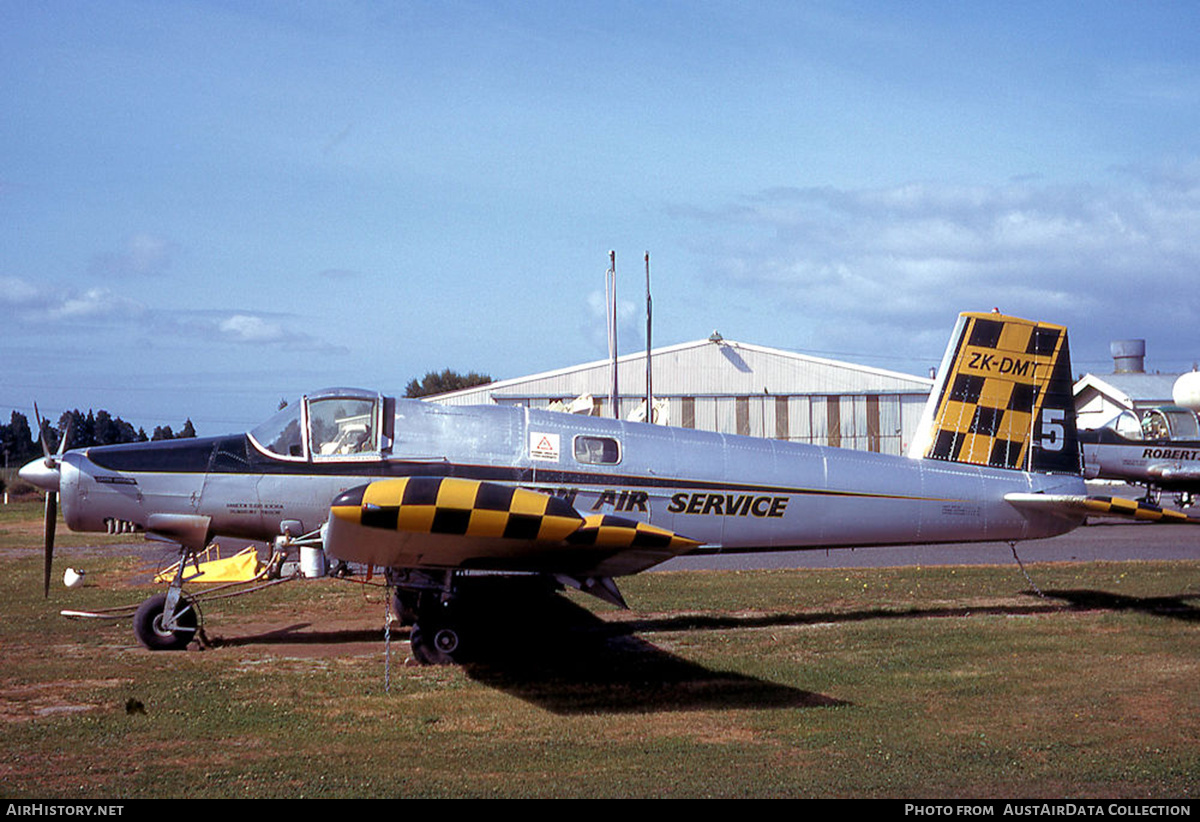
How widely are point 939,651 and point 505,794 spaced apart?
18.0 feet

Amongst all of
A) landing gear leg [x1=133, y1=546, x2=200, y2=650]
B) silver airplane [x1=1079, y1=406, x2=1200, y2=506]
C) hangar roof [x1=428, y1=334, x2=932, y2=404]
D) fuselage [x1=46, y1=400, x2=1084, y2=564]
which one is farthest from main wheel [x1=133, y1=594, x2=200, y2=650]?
hangar roof [x1=428, y1=334, x2=932, y2=404]

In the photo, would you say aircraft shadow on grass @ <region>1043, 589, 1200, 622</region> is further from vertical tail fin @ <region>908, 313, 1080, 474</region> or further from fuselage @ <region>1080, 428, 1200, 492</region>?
fuselage @ <region>1080, 428, 1200, 492</region>

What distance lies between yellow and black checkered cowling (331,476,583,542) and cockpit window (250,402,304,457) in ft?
10.3

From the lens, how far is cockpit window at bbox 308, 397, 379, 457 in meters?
9.72

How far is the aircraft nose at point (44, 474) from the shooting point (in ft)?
31.8

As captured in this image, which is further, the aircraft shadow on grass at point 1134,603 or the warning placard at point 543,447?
the aircraft shadow on grass at point 1134,603

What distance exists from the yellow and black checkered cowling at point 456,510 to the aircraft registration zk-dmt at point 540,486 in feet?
3.33

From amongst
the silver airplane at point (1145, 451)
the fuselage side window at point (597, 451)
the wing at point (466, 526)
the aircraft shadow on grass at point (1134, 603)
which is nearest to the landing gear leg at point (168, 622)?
the wing at point (466, 526)

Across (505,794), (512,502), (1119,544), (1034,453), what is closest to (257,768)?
(505,794)

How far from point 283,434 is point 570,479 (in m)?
2.84

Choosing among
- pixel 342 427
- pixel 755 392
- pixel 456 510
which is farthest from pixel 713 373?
pixel 456 510

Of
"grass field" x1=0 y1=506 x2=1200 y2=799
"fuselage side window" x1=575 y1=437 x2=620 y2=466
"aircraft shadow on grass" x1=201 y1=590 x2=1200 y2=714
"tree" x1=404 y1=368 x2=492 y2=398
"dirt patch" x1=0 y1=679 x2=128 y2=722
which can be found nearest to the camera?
"grass field" x1=0 y1=506 x2=1200 y2=799

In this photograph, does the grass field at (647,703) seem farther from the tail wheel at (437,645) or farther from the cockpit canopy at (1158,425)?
the cockpit canopy at (1158,425)

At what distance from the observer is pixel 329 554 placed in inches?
301
